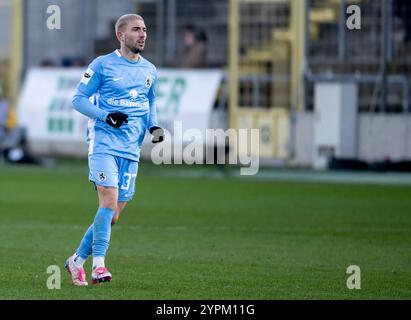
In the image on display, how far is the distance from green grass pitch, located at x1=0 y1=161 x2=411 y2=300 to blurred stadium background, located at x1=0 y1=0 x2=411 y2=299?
0.21ft

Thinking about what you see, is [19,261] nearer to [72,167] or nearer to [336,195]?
[336,195]

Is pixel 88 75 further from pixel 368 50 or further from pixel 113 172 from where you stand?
pixel 368 50

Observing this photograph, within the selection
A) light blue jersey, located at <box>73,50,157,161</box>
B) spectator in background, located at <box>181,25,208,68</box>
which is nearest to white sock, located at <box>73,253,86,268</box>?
light blue jersey, located at <box>73,50,157,161</box>

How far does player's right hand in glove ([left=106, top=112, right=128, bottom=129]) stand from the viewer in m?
11.1

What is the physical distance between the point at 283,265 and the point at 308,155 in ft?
59.1

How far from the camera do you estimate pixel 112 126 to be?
11148mm

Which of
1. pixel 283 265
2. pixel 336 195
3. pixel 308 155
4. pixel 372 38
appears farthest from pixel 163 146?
pixel 283 265

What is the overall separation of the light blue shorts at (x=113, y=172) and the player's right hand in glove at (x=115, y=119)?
0.30 m

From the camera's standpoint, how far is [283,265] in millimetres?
13055

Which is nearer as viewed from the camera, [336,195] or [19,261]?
[19,261]

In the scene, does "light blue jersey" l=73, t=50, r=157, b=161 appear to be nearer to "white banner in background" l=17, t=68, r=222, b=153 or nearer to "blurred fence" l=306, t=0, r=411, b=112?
"blurred fence" l=306, t=0, r=411, b=112

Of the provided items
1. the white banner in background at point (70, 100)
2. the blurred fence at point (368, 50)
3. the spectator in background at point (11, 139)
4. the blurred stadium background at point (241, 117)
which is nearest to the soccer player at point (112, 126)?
the blurred stadium background at point (241, 117)

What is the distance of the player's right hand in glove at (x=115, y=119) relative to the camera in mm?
11094
